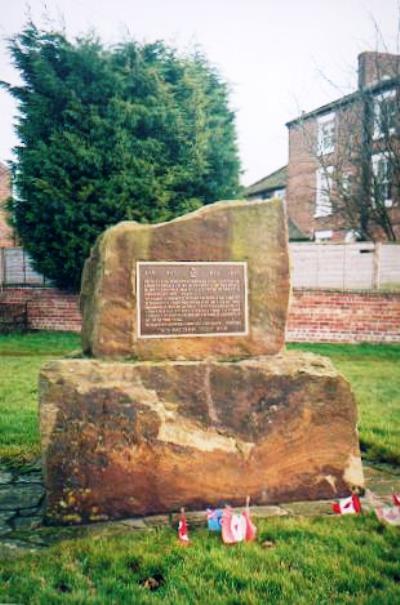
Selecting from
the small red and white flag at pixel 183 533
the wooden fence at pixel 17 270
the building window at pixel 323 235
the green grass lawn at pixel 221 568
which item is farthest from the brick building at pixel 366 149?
the small red and white flag at pixel 183 533

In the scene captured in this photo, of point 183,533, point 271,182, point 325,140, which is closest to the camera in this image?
point 183,533

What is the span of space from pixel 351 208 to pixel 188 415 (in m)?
13.8

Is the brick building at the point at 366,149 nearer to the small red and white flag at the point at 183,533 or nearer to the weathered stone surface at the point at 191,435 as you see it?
the weathered stone surface at the point at 191,435

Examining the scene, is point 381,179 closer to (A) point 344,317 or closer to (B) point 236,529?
(A) point 344,317

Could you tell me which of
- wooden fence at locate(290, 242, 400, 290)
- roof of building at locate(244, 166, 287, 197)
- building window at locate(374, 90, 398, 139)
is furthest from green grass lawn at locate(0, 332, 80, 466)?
roof of building at locate(244, 166, 287, 197)

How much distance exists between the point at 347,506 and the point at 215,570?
110cm

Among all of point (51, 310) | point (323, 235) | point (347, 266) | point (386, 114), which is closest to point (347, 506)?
point (347, 266)

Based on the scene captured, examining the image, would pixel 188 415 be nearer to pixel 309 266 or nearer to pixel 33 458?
pixel 33 458

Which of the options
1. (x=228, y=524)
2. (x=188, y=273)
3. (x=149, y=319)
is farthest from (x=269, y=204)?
(x=228, y=524)

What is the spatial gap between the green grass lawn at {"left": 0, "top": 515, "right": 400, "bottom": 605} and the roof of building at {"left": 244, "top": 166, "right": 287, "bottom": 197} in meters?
23.9

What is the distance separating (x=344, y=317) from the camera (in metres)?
11.2

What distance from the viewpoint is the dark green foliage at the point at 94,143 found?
11.1 metres

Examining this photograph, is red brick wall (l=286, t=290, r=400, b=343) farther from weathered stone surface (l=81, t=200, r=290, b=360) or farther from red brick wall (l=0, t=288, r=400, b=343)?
weathered stone surface (l=81, t=200, r=290, b=360)

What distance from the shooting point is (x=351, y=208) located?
1568 cm
